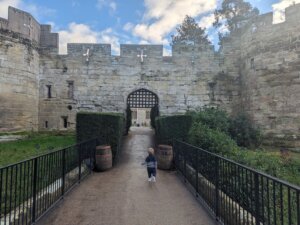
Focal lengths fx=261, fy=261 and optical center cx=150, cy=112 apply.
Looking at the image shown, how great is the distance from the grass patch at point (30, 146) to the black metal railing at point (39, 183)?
91.3 inches

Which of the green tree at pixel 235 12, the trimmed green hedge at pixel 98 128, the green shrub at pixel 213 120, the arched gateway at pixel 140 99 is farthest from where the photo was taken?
the green tree at pixel 235 12

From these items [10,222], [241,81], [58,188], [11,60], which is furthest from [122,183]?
[241,81]

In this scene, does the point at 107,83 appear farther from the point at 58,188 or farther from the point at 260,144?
the point at 58,188

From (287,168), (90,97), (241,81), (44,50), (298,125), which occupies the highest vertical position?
(44,50)

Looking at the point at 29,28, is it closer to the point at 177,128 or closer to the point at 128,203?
the point at 177,128

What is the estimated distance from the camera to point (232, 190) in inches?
165

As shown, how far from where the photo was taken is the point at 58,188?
16.6ft

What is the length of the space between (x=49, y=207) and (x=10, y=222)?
103 centimetres

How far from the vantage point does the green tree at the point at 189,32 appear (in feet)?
94.1

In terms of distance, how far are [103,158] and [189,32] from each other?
2426 cm

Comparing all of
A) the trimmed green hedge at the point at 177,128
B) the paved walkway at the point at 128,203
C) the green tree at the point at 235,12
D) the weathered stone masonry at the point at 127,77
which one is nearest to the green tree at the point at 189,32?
the green tree at the point at 235,12

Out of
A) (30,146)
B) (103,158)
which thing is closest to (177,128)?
(103,158)

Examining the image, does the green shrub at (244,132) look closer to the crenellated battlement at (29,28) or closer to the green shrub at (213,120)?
the green shrub at (213,120)

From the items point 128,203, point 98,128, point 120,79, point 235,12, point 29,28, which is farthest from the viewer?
point 235,12
